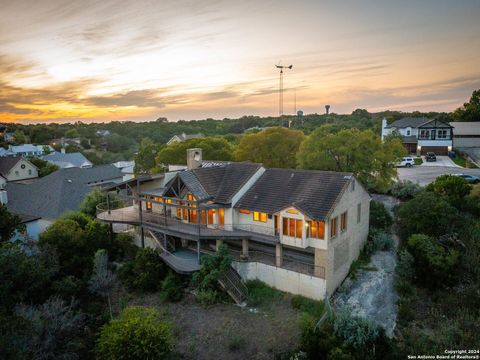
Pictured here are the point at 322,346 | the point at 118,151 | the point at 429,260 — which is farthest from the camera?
the point at 118,151

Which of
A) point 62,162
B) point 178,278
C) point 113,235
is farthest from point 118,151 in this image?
point 178,278

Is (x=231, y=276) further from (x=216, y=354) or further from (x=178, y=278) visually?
(x=216, y=354)

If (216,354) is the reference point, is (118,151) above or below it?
above

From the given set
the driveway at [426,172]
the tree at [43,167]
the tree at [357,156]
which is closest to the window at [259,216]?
the tree at [357,156]

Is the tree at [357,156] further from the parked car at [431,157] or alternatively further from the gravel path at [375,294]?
the parked car at [431,157]

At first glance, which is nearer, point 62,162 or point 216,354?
point 216,354

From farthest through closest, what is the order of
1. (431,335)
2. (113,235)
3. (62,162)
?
1. (62,162)
2. (113,235)
3. (431,335)
